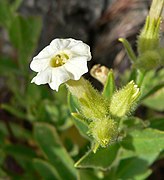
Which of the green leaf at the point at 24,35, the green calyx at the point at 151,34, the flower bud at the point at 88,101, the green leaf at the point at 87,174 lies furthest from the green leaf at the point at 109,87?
the green leaf at the point at 24,35

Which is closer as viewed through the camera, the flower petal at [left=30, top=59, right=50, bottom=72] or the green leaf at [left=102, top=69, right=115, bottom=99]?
the flower petal at [left=30, top=59, right=50, bottom=72]

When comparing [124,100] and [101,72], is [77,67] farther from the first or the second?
[101,72]

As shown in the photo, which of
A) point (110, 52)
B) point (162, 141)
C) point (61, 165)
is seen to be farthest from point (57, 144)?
point (110, 52)

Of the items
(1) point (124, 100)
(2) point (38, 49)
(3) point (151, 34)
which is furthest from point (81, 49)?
(2) point (38, 49)

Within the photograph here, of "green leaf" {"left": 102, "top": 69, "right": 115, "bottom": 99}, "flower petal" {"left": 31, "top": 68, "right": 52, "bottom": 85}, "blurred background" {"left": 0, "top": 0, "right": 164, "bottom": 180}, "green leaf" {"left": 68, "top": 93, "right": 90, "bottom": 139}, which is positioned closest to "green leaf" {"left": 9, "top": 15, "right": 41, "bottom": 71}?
"blurred background" {"left": 0, "top": 0, "right": 164, "bottom": 180}

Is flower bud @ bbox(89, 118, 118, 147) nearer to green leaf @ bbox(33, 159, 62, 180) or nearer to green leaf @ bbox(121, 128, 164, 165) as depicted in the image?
green leaf @ bbox(121, 128, 164, 165)

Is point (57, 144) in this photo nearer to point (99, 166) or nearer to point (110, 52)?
point (99, 166)

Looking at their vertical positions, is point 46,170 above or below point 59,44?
below
